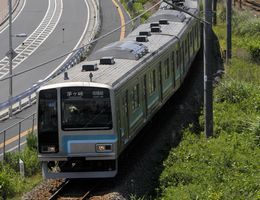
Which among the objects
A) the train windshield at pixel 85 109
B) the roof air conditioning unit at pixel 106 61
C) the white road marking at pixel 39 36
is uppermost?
the roof air conditioning unit at pixel 106 61

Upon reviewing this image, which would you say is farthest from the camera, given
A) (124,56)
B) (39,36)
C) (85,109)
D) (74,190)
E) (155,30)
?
(39,36)

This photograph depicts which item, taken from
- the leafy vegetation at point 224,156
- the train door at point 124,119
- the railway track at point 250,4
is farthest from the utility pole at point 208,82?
the railway track at point 250,4

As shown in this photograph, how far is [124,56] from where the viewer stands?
21.4m

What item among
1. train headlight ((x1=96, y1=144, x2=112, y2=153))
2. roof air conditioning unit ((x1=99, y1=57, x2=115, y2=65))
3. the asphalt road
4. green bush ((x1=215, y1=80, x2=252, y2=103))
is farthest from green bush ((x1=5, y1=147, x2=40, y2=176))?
the asphalt road

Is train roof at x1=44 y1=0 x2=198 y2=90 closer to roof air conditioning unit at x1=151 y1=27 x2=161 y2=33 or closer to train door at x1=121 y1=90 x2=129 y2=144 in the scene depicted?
roof air conditioning unit at x1=151 y1=27 x2=161 y2=33

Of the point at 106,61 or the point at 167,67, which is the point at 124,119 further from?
the point at 167,67

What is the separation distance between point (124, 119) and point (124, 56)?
329cm

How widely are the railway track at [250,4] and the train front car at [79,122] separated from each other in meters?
39.2

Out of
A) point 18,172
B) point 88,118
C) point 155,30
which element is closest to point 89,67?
point 88,118

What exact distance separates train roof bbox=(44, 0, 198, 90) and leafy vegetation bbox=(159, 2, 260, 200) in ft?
9.24

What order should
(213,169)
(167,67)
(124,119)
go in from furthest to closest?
(167,67) → (213,169) → (124,119)

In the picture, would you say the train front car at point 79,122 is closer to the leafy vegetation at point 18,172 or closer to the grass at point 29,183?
the grass at point 29,183

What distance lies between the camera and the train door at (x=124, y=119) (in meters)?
18.5

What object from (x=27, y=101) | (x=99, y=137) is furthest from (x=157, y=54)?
(x=27, y=101)
